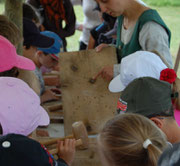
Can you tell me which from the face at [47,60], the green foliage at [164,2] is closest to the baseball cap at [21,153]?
the face at [47,60]

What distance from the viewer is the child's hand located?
4.19 feet

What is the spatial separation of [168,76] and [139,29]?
1.49 ft

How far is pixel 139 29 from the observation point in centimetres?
155

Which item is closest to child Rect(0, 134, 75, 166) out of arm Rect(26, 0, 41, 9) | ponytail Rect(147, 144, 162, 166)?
ponytail Rect(147, 144, 162, 166)

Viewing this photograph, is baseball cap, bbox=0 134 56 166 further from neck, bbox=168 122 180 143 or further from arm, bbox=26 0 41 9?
arm, bbox=26 0 41 9

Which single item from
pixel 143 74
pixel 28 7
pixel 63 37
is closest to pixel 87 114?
pixel 143 74

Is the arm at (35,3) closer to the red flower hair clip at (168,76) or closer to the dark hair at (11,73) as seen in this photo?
the dark hair at (11,73)

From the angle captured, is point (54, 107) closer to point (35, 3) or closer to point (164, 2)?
point (35, 3)

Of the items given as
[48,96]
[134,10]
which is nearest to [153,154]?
[134,10]

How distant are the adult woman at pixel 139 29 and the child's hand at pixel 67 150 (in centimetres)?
54

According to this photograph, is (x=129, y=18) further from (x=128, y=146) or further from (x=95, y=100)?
(x=128, y=146)

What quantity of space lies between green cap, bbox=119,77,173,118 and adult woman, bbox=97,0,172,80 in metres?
0.33

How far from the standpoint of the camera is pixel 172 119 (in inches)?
45.3

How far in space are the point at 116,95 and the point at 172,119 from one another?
0.64m
